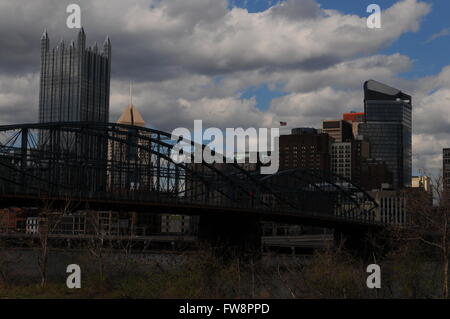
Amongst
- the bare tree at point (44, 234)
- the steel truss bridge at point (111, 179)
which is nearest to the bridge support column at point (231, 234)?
the steel truss bridge at point (111, 179)

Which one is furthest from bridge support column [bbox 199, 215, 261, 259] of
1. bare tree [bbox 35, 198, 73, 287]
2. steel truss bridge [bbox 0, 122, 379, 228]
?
bare tree [bbox 35, 198, 73, 287]

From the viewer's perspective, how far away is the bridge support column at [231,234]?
3569 inches

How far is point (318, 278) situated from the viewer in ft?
120

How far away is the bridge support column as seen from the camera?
90644 millimetres

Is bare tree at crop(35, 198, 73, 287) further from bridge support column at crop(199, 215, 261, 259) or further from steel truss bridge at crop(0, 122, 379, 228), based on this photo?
bridge support column at crop(199, 215, 261, 259)

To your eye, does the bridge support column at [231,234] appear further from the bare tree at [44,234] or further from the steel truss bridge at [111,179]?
the bare tree at [44,234]

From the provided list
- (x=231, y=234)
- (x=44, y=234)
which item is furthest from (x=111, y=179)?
(x=44, y=234)

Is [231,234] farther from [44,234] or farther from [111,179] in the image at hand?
[44,234]

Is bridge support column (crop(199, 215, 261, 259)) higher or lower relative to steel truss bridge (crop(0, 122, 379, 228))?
lower

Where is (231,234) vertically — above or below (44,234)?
below

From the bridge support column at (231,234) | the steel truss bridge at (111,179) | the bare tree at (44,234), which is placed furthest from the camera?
the bridge support column at (231,234)

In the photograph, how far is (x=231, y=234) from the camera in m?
93.1
